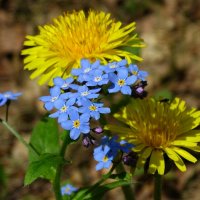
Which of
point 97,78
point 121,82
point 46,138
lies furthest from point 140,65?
point 97,78

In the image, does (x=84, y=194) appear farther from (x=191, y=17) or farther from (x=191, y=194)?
(x=191, y=17)

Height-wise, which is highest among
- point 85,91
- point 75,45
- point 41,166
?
point 75,45

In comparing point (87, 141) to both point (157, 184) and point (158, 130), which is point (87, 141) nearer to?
point (158, 130)

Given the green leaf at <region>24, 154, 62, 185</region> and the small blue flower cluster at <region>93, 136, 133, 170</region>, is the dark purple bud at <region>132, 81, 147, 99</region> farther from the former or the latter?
the green leaf at <region>24, 154, 62, 185</region>

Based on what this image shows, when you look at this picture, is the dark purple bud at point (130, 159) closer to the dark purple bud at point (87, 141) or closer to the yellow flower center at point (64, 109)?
the dark purple bud at point (87, 141)

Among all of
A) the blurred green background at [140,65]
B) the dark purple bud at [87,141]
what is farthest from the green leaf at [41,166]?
the blurred green background at [140,65]

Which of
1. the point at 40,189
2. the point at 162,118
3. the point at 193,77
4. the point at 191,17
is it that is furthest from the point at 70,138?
the point at 191,17

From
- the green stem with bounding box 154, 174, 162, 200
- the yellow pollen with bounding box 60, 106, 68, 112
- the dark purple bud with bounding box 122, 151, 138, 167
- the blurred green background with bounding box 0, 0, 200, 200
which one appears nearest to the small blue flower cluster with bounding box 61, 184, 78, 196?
the green stem with bounding box 154, 174, 162, 200
